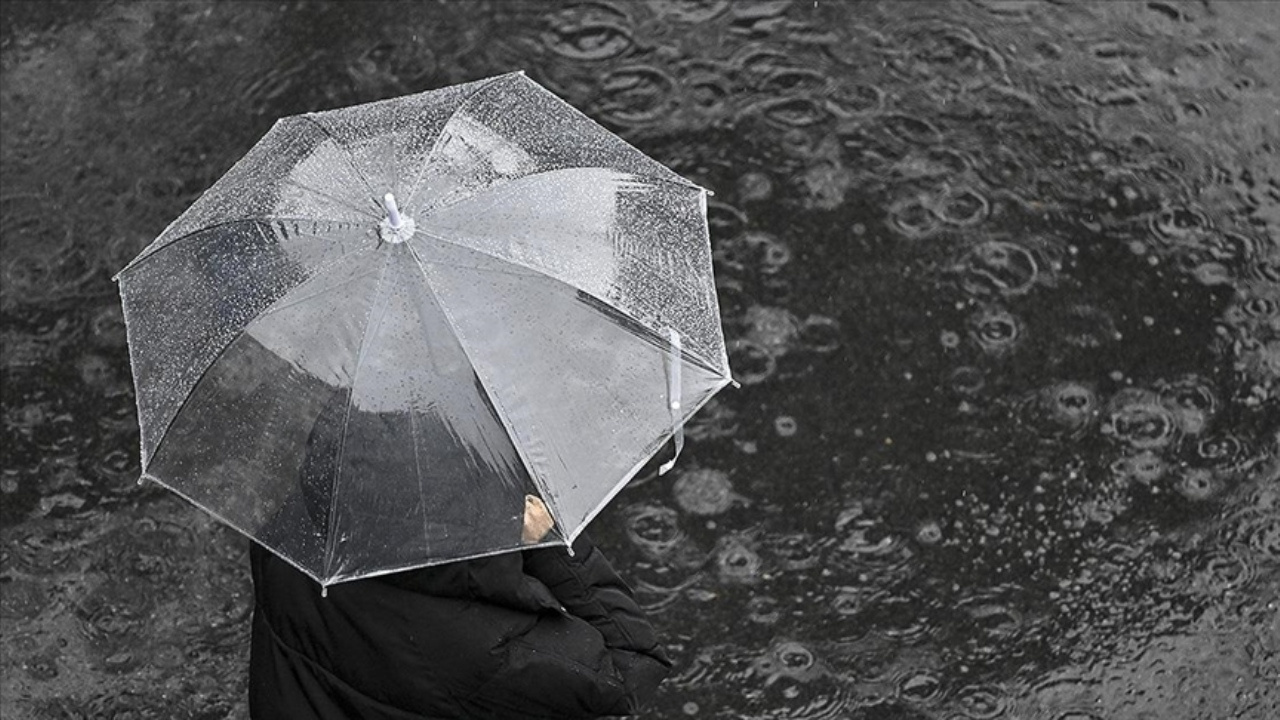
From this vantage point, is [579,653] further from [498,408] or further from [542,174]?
[542,174]

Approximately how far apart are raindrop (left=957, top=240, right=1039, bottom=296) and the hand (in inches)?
83.6

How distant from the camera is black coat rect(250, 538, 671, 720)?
3.07 metres

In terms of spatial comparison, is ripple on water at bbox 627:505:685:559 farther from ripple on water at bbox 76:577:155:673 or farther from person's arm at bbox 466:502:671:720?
ripple on water at bbox 76:577:155:673

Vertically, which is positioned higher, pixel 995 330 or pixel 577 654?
pixel 577 654

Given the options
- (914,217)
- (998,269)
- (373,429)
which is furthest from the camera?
(914,217)

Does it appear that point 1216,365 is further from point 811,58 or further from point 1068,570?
point 811,58

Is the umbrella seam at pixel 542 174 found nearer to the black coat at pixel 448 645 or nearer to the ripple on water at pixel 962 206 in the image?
the black coat at pixel 448 645

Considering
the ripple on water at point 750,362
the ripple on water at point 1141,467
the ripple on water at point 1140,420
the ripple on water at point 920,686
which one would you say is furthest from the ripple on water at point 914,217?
the ripple on water at point 920,686

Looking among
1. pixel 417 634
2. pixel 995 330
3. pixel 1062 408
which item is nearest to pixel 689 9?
pixel 995 330

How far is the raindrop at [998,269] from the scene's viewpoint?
488cm

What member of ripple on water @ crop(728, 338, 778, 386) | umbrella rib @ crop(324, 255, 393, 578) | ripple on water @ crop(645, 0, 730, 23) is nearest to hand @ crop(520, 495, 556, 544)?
umbrella rib @ crop(324, 255, 393, 578)

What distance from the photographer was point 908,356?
15.7ft

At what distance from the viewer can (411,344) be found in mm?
3031

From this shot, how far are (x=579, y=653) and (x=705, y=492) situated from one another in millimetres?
1439
